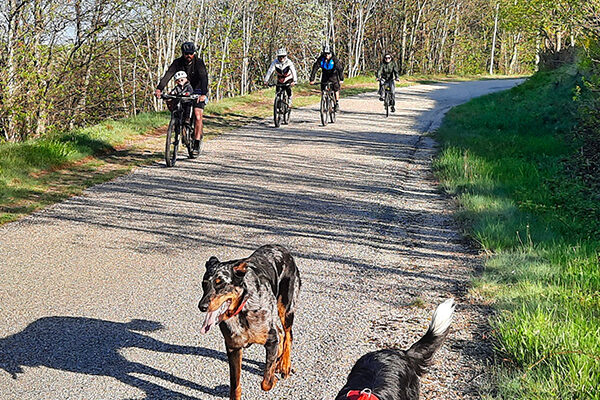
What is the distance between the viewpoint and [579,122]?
55.1 ft

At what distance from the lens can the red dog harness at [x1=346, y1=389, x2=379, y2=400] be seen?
266cm

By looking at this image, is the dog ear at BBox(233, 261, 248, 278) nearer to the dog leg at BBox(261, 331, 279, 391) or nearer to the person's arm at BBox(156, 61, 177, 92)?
the dog leg at BBox(261, 331, 279, 391)

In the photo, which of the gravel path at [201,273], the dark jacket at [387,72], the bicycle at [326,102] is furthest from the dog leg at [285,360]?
the dark jacket at [387,72]

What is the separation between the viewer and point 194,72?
12562 mm

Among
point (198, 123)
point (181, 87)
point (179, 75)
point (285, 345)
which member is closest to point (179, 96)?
point (181, 87)

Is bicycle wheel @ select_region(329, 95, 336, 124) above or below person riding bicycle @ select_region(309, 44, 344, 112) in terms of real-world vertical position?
below

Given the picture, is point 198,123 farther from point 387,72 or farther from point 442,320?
point 387,72

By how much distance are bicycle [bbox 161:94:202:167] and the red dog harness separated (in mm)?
10014

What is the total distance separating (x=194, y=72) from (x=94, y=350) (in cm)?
858

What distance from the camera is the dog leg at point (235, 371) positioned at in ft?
12.5

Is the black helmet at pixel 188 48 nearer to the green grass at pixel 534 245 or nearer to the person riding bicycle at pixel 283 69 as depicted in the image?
the green grass at pixel 534 245

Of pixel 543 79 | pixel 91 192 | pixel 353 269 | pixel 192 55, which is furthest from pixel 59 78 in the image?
pixel 543 79

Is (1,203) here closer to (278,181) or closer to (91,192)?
(91,192)

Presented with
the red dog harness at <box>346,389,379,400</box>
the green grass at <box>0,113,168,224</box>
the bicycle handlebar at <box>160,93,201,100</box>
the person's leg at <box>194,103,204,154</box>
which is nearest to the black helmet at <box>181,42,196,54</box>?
the bicycle handlebar at <box>160,93,201,100</box>
